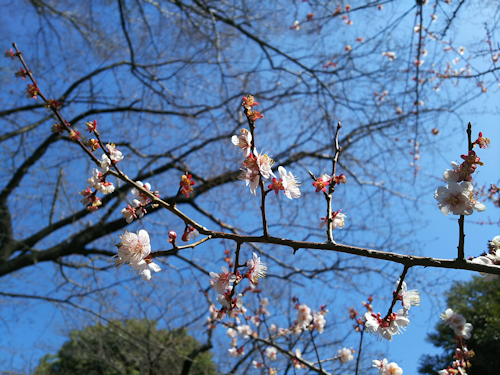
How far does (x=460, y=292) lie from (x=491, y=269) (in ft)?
14.6

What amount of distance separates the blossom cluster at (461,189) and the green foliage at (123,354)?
3957 millimetres

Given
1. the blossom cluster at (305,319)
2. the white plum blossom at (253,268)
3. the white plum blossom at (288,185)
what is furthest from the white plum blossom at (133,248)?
the blossom cluster at (305,319)

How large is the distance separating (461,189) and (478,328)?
140 inches

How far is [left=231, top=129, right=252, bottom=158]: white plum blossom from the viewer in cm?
→ 95

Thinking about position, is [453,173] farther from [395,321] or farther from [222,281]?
[222,281]

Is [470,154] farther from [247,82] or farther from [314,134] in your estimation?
[247,82]

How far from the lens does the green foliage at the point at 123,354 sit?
176 inches

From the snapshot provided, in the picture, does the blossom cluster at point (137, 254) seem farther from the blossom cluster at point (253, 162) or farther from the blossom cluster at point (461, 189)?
the blossom cluster at point (461, 189)

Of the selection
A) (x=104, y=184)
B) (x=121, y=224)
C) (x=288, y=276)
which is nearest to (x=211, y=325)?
(x=288, y=276)

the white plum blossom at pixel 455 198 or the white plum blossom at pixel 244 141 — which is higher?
the white plum blossom at pixel 455 198

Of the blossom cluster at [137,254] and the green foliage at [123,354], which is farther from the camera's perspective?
the green foliage at [123,354]

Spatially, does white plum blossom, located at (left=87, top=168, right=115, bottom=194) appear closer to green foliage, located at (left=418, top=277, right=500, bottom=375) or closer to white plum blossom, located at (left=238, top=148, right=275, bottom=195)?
white plum blossom, located at (left=238, top=148, right=275, bottom=195)

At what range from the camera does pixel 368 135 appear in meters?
4.12

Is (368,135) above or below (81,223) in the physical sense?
above
